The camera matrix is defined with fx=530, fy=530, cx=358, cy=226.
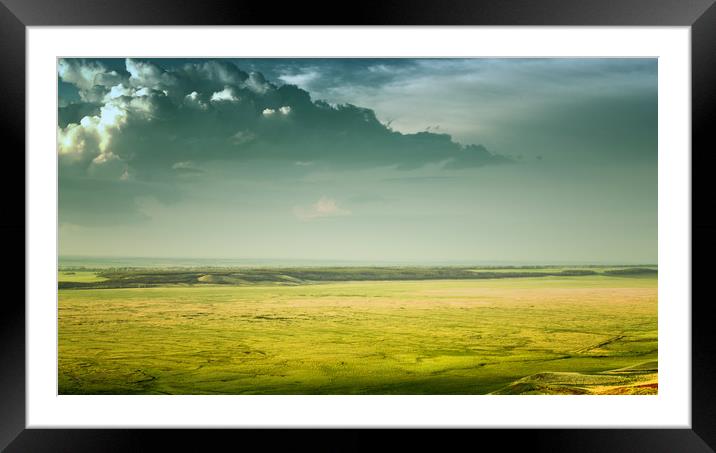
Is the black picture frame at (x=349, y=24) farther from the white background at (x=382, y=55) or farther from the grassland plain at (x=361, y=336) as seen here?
the grassland plain at (x=361, y=336)

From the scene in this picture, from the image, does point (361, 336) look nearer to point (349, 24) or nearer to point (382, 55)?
point (382, 55)

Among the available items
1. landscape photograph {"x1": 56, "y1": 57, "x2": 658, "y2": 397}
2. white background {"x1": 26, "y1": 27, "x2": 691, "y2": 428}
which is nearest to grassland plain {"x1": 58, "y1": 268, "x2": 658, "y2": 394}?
landscape photograph {"x1": 56, "y1": 57, "x2": 658, "y2": 397}

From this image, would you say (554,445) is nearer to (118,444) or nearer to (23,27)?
(118,444)

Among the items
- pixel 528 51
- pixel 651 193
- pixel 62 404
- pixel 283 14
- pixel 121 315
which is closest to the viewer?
pixel 283 14

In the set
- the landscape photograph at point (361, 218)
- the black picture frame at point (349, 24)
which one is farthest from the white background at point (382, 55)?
the landscape photograph at point (361, 218)

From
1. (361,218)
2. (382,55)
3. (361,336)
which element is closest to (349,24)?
(382,55)

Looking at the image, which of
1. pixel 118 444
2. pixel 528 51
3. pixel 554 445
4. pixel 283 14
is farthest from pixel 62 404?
pixel 528 51

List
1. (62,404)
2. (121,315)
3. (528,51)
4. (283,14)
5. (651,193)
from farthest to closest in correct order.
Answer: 1. (121,315)
2. (651,193)
3. (528,51)
4. (62,404)
5. (283,14)
